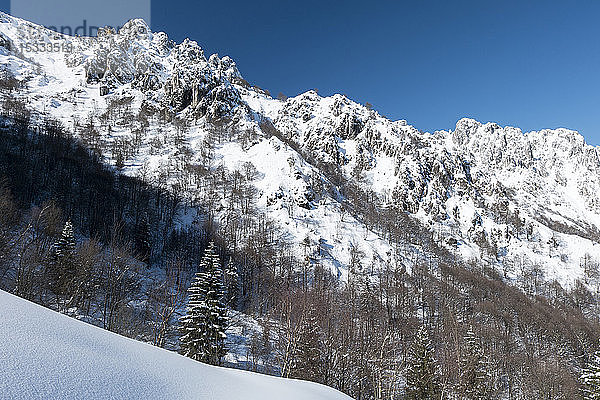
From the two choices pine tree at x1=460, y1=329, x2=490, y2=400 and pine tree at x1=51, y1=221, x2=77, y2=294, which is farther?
pine tree at x1=460, y1=329, x2=490, y2=400

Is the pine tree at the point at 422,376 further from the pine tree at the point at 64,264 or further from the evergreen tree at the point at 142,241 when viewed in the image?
the evergreen tree at the point at 142,241

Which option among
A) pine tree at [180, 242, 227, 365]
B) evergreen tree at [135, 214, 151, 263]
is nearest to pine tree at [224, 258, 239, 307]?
evergreen tree at [135, 214, 151, 263]

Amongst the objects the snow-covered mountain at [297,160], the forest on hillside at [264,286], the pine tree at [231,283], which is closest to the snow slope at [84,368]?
the forest on hillside at [264,286]

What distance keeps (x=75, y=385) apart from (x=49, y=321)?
1.80 m

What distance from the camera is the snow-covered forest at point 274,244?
2622 centimetres

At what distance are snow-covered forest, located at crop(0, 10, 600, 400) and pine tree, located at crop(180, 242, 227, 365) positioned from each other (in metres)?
0.17

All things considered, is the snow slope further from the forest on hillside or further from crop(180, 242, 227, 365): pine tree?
crop(180, 242, 227, 365): pine tree

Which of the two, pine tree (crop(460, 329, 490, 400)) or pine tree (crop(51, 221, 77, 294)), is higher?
pine tree (crop(51, 221, 77, 294))

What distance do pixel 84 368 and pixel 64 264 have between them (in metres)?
29.9

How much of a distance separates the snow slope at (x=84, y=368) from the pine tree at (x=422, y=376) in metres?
23.9

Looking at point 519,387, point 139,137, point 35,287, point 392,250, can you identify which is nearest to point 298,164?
point 392,250

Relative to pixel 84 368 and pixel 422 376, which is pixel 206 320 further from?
pixel 84 368

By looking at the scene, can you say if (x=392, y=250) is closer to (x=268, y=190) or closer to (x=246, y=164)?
(x=268, y=190)

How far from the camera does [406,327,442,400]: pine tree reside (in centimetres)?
2459
